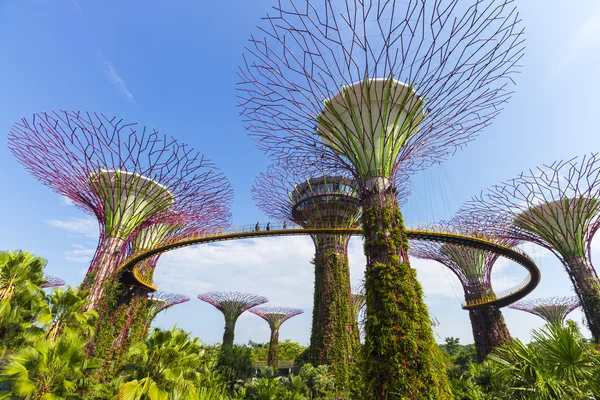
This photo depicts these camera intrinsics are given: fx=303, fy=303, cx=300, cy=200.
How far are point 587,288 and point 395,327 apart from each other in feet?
70.1

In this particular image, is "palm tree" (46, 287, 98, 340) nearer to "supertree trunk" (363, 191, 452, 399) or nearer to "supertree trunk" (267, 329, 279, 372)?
"supertree trunk" (363, 191, 452, 399)

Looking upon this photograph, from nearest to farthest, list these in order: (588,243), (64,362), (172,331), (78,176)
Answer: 1. (64,362)
2. (172,331)
3. (78,176)
4. (588,243)

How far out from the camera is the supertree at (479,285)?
27.4 m

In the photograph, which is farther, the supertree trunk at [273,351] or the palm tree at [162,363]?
the supertree trunk at [273,351]

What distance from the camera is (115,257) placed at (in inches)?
714

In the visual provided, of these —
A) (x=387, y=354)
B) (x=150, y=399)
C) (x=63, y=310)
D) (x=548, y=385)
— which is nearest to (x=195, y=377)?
(x=150, y=399)

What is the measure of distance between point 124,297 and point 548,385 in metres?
26.6

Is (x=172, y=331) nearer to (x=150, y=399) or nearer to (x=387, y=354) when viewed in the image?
(x=150, y=399)

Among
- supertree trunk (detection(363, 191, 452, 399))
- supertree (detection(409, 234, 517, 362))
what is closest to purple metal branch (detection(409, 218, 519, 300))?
supertree (detection(409, 234, 517, 362))

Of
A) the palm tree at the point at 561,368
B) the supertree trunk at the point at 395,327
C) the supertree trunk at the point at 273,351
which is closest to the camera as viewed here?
the palm tree at the point at 561,368

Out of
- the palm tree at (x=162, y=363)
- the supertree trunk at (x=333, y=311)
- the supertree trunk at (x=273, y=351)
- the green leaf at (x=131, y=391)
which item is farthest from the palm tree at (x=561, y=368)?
the supertree trunk at (x=273, y=351)

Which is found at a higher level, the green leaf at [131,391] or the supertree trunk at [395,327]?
the supertree trunk at [395,327]

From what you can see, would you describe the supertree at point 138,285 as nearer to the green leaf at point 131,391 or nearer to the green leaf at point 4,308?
the green leaf at point 4,308

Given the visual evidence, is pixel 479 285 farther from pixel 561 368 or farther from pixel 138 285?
pixel 138 285
